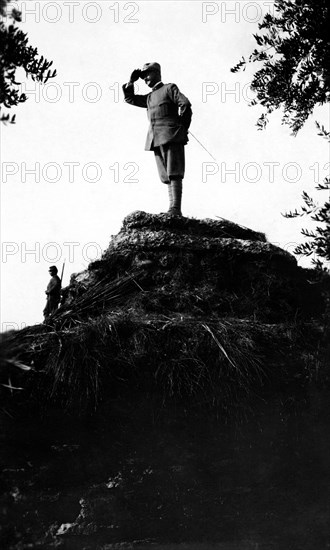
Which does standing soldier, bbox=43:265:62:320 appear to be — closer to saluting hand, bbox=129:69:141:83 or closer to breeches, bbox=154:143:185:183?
breeches, bbox=154:143:185:183

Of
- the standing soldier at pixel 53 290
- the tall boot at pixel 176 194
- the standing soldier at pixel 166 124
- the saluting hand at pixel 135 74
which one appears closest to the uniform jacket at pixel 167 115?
the standing soldier at pixel 166 124

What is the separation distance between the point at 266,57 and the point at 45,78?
3.15 m

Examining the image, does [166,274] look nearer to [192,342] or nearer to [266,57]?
[192,342]

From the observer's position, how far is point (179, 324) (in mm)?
8273

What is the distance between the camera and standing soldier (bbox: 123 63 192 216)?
34.7ft

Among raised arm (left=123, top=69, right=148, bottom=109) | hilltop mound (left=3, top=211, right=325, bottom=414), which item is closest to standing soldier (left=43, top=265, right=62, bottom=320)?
hilltop mound (left=3, top=211, right=325, bottom=414)

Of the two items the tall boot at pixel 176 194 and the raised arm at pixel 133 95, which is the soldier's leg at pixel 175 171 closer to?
the tall boot at pixel 176 194

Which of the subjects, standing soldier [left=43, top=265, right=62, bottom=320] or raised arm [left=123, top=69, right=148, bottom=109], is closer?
standing soldier [left=43, top=265, right=62, bottom=320]

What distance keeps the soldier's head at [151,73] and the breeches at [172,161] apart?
1.13 m

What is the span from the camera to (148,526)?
→ 7645 millimetres

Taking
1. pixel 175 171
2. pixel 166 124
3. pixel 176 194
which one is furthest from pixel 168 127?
pixel 176 194

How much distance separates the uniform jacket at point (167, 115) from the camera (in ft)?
34.7

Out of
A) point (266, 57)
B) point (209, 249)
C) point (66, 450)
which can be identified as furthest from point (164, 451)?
point (266, 57)

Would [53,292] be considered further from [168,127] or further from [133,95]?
[133,95]
